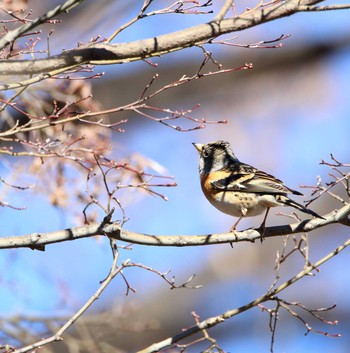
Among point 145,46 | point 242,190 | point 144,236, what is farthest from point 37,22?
point 242,190

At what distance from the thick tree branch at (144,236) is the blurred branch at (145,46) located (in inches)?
27.3

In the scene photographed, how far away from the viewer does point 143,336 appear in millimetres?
7922

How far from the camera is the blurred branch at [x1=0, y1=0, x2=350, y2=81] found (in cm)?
282

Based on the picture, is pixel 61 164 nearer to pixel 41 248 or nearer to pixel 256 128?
pixel 41 248

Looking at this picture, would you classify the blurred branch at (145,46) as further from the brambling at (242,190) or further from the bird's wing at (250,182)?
the bird's wing at (250,182)

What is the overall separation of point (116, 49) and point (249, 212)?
6.50ft

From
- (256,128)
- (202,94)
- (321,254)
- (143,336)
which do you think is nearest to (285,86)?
(256,128)

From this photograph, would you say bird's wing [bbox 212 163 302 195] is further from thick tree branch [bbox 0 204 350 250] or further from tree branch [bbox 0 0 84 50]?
tree branch [bbox 0 0 84 50]

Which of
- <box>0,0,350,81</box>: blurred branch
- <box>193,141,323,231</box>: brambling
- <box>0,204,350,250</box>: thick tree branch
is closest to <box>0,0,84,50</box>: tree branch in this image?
<box>0,0,350,81</box>: blurred branch

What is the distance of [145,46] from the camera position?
2.93 m

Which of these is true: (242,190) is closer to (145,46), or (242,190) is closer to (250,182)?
(250,182)

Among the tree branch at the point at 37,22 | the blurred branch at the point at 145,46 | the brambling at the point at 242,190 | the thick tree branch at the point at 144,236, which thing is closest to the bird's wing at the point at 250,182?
the brambling at the point at 242,190

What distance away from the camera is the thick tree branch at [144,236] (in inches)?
124

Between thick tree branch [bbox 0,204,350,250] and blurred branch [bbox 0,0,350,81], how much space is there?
2.27 feet
